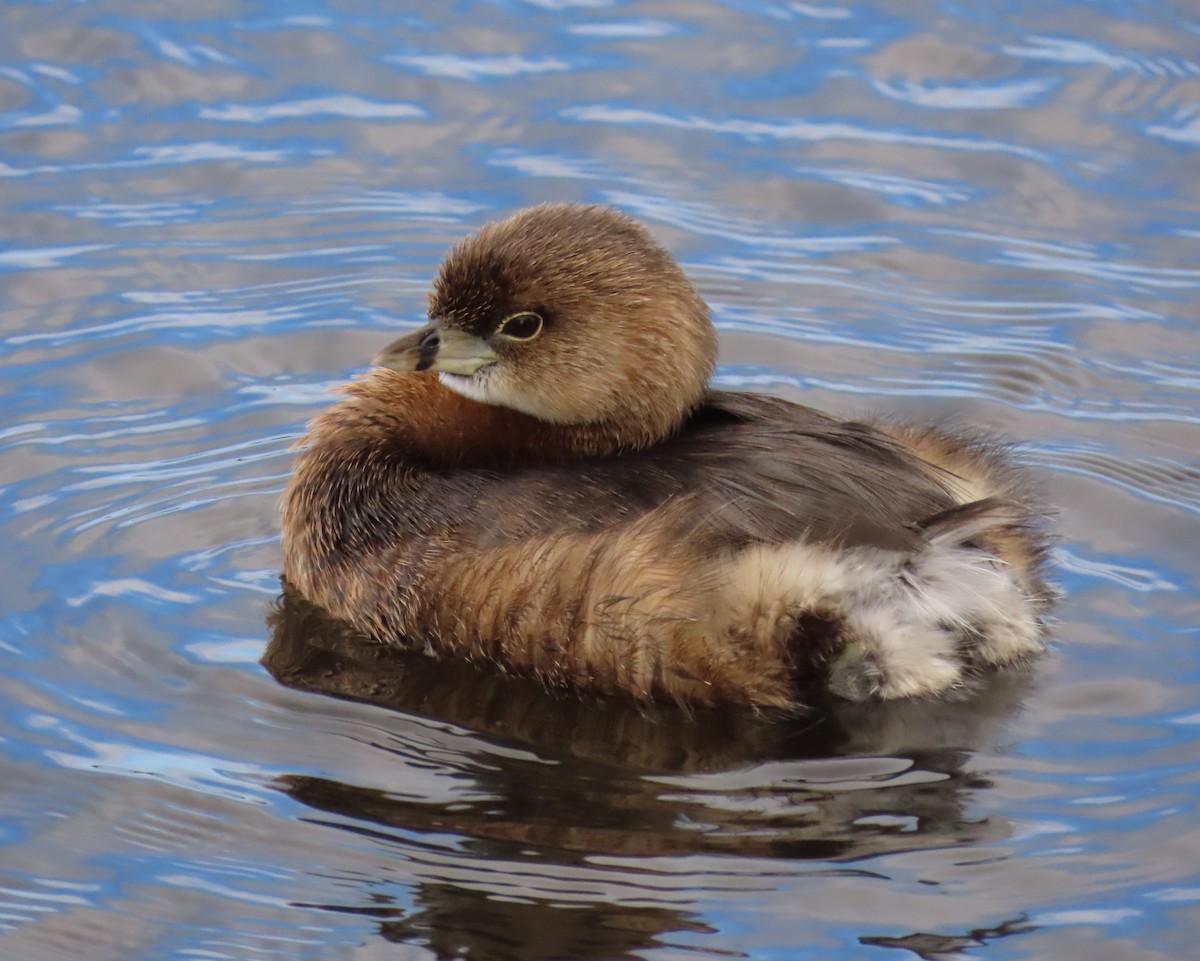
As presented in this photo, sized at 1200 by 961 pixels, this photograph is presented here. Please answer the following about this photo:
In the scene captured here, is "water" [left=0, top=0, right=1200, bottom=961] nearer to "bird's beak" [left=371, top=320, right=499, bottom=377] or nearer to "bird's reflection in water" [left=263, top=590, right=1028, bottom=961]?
"bird's reflection in water" [left=263, top=590, right=1028, bottom=961]

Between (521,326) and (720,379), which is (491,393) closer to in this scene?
(521,326)

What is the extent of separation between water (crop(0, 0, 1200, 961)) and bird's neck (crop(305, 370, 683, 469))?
0.55 metres

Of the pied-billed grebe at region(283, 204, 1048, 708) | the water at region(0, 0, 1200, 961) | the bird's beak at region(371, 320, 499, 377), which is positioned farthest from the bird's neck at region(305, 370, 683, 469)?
the water at region(0, 0, 1200, 961)

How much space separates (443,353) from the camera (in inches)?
225

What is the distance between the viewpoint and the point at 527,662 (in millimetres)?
5430

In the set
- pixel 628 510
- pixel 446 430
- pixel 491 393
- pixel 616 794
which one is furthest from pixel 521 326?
pixel 616 794

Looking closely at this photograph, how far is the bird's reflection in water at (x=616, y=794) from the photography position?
4543mm

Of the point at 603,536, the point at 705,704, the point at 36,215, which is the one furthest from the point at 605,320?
the point at 36,215

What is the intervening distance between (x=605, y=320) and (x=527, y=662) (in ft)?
3.08

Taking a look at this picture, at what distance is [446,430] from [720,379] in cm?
180

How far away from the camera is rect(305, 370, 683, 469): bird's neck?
5660 millimetres

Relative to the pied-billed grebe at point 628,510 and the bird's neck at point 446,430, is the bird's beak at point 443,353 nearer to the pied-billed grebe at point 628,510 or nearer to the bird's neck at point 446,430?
the pied-billed grebe at point 628,510

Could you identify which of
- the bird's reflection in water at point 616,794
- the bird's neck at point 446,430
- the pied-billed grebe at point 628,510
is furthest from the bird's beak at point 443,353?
the bird's reflection in water at point 616,794

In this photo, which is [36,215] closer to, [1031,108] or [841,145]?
[841,145]
